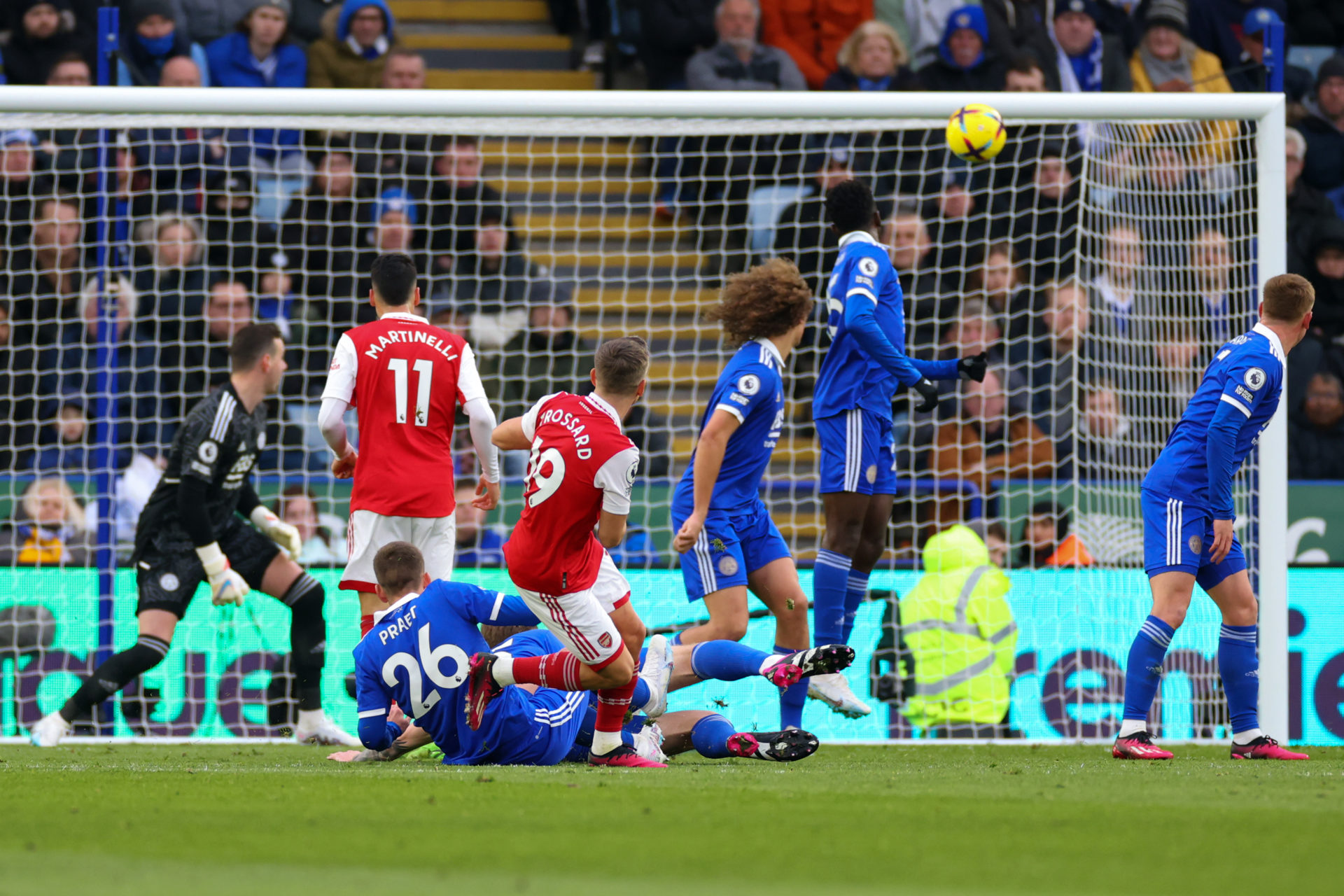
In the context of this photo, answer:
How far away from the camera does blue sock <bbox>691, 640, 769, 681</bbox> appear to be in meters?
6.05

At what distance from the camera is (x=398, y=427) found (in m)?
6.61

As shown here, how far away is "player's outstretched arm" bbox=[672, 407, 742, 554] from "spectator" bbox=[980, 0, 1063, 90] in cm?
A: 696

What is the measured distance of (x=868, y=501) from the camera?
7.16 m

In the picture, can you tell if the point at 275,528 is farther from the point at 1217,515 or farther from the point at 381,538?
the point at 1217,515

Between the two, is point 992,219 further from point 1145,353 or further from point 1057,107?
point 1057,107

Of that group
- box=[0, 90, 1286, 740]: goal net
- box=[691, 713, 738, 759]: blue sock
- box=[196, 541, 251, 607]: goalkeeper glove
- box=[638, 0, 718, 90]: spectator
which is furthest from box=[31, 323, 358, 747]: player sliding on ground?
box=[638, 0, 718, 90]: spectator

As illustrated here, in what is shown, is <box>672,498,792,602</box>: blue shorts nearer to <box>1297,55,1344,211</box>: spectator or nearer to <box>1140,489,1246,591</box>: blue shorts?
<box>1140,489,1246,591</box>: blue shorts

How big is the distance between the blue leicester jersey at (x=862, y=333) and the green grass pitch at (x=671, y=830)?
1898 mm

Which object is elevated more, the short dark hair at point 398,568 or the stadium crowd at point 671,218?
the stadium crowd at point 671,218

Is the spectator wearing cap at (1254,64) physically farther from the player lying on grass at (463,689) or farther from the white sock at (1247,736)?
the player lying on grass at (463,689)

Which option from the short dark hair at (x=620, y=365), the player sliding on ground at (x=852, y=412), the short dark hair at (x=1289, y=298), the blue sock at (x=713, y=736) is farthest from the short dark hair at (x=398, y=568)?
the short dark hair at (x=1289, y=298)

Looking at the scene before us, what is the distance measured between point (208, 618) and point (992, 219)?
19.1ft

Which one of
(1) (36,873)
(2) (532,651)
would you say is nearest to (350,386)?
(2) (532,651)

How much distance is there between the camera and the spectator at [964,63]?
477 inches
